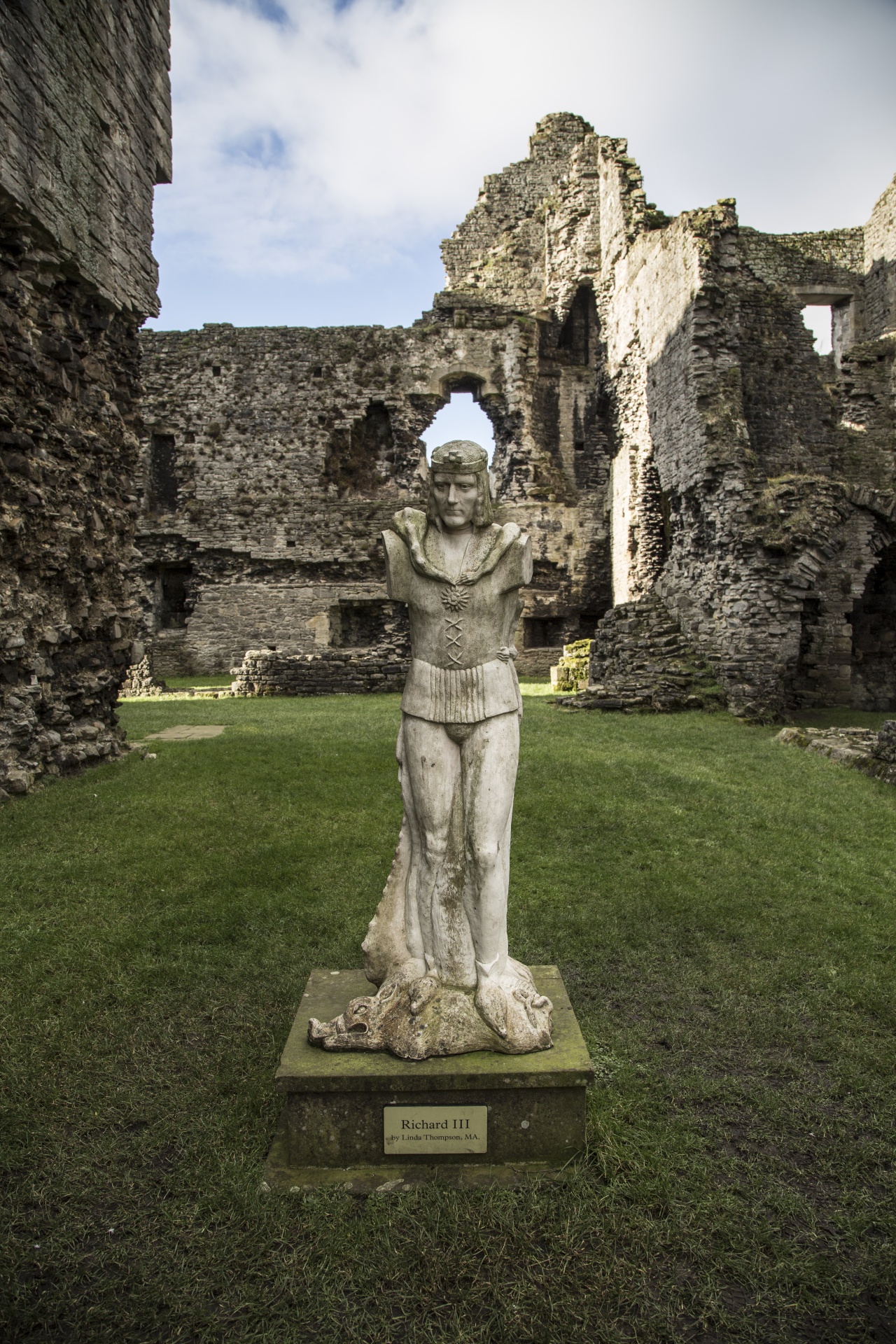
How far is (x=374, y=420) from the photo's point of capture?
76.0ft

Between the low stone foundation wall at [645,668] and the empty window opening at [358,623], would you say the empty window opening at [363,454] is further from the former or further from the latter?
the low stone foundation wall at [645,668]

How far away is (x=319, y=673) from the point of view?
674 inches

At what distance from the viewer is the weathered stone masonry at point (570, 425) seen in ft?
49.4

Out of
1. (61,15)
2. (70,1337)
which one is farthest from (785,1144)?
(61,15)

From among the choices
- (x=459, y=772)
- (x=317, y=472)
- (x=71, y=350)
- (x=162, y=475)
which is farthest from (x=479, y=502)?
(x=162, y=475)

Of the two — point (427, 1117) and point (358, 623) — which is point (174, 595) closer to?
point (358, 623)

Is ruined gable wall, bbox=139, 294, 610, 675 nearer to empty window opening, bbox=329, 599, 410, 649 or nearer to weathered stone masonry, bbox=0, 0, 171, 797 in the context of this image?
empty window opening, bbox=329, 599, 410, 649

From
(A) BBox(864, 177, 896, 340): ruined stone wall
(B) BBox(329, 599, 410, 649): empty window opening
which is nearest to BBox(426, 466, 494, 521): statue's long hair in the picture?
(B) BBox(329, 599, 410, 649): empty window opening

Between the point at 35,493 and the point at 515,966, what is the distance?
666 cm

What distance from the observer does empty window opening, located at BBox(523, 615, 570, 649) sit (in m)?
21.9

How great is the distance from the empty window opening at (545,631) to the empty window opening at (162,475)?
35.1 ft

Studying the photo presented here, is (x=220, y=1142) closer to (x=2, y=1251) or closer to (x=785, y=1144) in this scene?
(x=2, y=1251)

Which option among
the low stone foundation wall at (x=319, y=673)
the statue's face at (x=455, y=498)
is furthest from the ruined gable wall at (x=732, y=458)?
the statue's face at (x=455, y=498)

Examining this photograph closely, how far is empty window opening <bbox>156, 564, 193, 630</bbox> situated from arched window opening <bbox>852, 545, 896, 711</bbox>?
17034mm
